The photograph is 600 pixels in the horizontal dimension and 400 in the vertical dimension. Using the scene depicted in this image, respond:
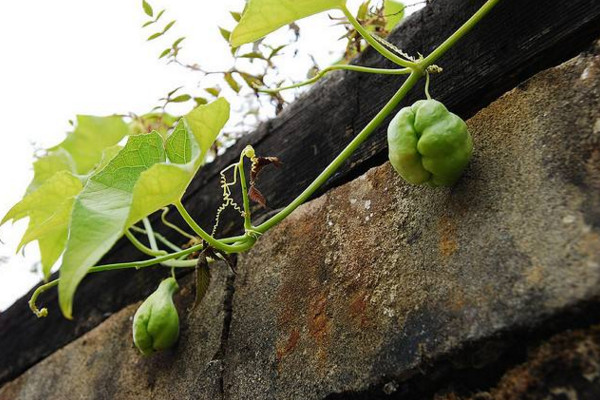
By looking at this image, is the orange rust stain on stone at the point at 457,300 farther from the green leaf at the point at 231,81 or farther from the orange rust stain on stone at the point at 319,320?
the green leaf at the point at 231,81

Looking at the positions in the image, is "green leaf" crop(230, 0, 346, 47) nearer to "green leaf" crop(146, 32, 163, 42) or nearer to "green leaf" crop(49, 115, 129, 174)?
"green leaf" crop(146, 32, 163, 42)

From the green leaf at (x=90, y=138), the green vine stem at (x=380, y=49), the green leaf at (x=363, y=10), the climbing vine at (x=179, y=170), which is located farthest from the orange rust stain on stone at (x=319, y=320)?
the green leaf at (x=90, y=138)

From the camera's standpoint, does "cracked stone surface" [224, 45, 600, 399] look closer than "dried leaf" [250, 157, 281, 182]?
Yes

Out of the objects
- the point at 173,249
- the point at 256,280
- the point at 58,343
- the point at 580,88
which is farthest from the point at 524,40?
the point at 58,343

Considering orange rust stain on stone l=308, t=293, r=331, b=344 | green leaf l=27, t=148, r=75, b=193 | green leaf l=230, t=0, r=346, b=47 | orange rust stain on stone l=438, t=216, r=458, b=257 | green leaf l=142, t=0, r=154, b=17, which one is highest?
green leaf l=142, t=0, r=154, b=17

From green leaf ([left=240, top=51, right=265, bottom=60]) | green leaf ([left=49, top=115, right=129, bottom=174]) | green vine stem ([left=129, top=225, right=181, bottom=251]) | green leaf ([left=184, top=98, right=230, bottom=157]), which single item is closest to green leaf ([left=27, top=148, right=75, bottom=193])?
green leaf ([left=49, top=115, right=129, bottom=174])

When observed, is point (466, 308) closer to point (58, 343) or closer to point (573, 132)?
point (573, 132)
